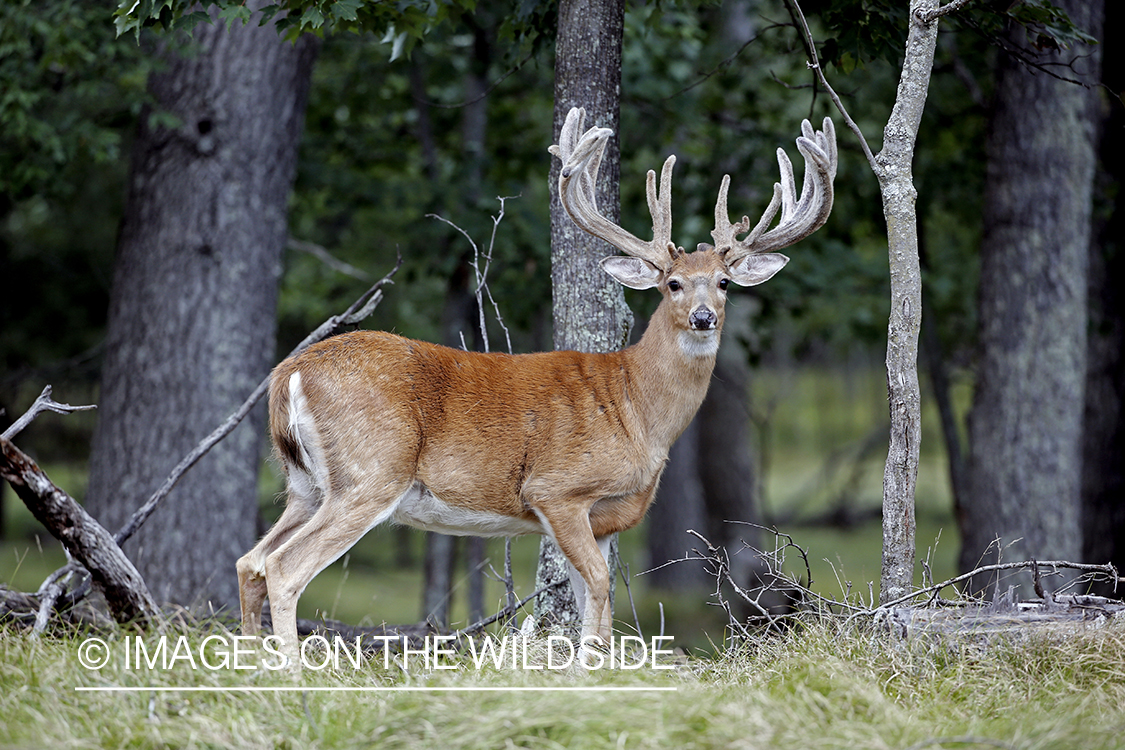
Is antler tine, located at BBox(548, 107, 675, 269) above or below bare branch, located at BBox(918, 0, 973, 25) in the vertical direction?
below

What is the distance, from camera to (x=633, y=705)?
135 inches

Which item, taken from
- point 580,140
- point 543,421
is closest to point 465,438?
point 543,421

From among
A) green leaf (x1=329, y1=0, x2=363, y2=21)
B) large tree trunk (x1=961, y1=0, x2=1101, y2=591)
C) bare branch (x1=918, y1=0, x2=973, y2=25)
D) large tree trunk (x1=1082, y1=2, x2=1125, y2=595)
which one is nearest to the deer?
bare branch (x1=918, y1=0, x2=973, y2=25)

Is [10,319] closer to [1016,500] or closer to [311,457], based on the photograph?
[311,457]

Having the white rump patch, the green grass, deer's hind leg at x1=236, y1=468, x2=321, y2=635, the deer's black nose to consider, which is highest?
the deer's black nose

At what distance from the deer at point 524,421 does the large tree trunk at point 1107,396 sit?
19.1ft

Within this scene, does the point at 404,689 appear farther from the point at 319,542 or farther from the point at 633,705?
the point at 319,542

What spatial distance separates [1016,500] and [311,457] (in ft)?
17.6

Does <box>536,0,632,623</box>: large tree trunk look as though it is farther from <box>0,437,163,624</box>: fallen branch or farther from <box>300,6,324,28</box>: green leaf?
<box>0,437,163,624</box>: fallen branch

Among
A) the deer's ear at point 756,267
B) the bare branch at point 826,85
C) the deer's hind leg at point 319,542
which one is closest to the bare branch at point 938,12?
the bare branch at point 826,85

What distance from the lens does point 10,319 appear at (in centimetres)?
1116

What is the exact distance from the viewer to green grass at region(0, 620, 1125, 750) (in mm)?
3227

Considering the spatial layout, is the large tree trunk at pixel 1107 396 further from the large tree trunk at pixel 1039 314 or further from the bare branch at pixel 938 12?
the bare branch at pixel 938 12

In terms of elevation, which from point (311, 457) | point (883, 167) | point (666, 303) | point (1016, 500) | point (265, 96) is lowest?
point (1016, 500)
